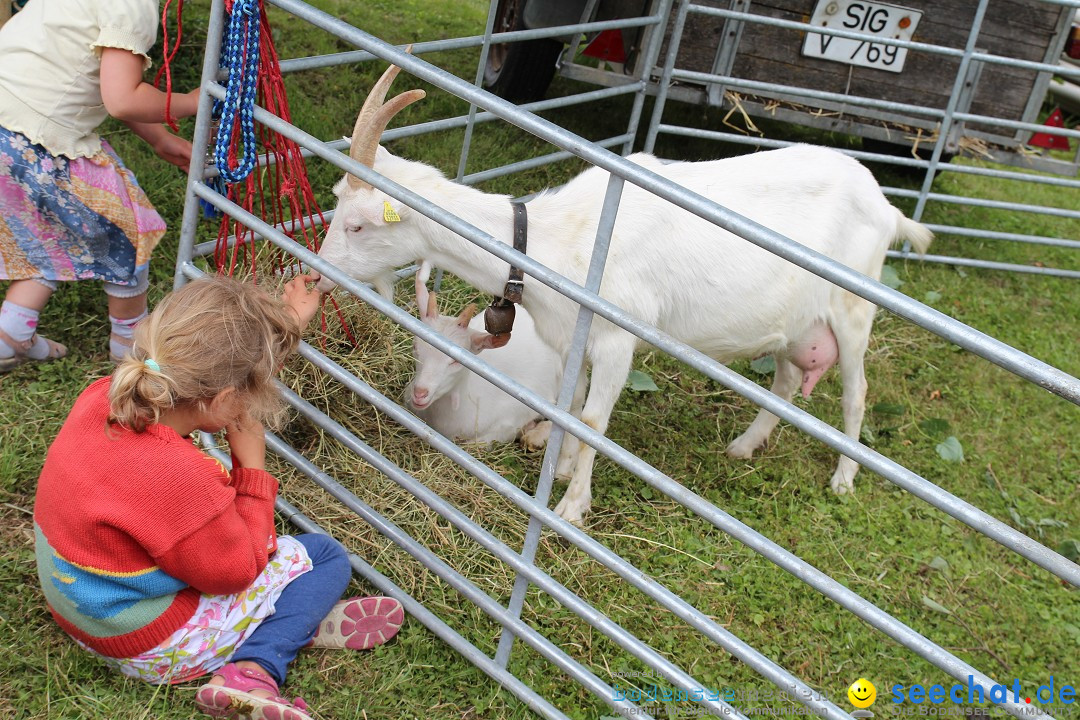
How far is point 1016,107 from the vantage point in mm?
6578

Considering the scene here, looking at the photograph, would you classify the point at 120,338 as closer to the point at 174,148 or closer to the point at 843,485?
the point at 174,148

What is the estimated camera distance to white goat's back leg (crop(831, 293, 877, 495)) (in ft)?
13.3

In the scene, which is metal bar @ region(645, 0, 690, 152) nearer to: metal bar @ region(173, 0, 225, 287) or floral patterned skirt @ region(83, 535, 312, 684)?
metal bar @ region(173, 0, 225, 287)

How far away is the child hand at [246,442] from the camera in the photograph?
2627mm

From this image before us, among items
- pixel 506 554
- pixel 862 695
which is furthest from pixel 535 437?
pixel 862 695

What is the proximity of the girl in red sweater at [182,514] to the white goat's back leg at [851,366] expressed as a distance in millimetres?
2426

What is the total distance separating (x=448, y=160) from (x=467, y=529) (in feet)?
11.1

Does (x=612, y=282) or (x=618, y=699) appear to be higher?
(x=612, y=282)

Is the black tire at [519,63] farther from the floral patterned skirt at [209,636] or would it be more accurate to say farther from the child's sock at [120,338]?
the floral patterned skirt at [209,636]

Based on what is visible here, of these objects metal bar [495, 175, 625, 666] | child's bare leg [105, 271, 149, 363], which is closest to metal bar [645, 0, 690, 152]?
child's bare leg [105, 271, 149, 363]


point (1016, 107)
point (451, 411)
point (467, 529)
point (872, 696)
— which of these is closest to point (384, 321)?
point (451, 411)

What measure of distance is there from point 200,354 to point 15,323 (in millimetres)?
1676

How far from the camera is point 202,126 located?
2947mm

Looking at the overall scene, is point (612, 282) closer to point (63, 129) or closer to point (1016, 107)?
point (63, 129)
